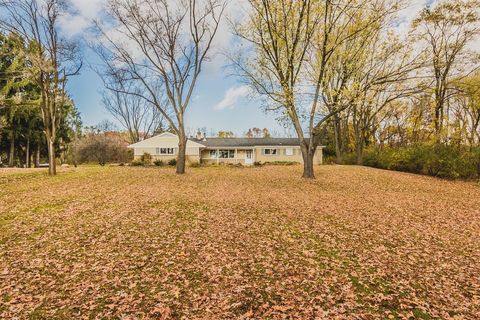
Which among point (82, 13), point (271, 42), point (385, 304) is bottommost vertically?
point (385, 304)

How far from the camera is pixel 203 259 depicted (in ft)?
20.9

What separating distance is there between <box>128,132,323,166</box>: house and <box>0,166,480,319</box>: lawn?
2692cm


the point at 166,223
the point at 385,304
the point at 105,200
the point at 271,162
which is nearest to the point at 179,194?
the point at 105,200

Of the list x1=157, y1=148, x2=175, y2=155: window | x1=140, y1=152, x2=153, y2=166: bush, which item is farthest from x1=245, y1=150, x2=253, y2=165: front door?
x1=140, y1=152, x2=153, y2=166: bush

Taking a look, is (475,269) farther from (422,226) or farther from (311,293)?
(311,293)

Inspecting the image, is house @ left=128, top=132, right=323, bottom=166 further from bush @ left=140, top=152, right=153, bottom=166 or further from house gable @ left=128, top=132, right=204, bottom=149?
bush @ left=140, top=152, right=153, bottom=166

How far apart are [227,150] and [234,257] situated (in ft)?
118

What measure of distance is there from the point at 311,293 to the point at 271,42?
1693 cm

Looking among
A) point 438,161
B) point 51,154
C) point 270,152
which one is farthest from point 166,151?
point 438,161

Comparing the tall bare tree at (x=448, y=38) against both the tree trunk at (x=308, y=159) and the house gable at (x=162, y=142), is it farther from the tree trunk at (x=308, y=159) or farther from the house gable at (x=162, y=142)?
the house gable at (x=162, y=142)

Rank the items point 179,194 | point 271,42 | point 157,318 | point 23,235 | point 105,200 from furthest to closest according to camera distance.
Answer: point 271,42, point 179,194, point 105,200, point 23,235, point 157,318

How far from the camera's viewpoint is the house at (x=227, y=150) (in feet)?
130

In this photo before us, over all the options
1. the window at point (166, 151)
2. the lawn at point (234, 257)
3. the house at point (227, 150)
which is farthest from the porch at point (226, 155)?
the lawn at point (234, 257)

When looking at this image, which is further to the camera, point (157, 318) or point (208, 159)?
point (208, 159)
